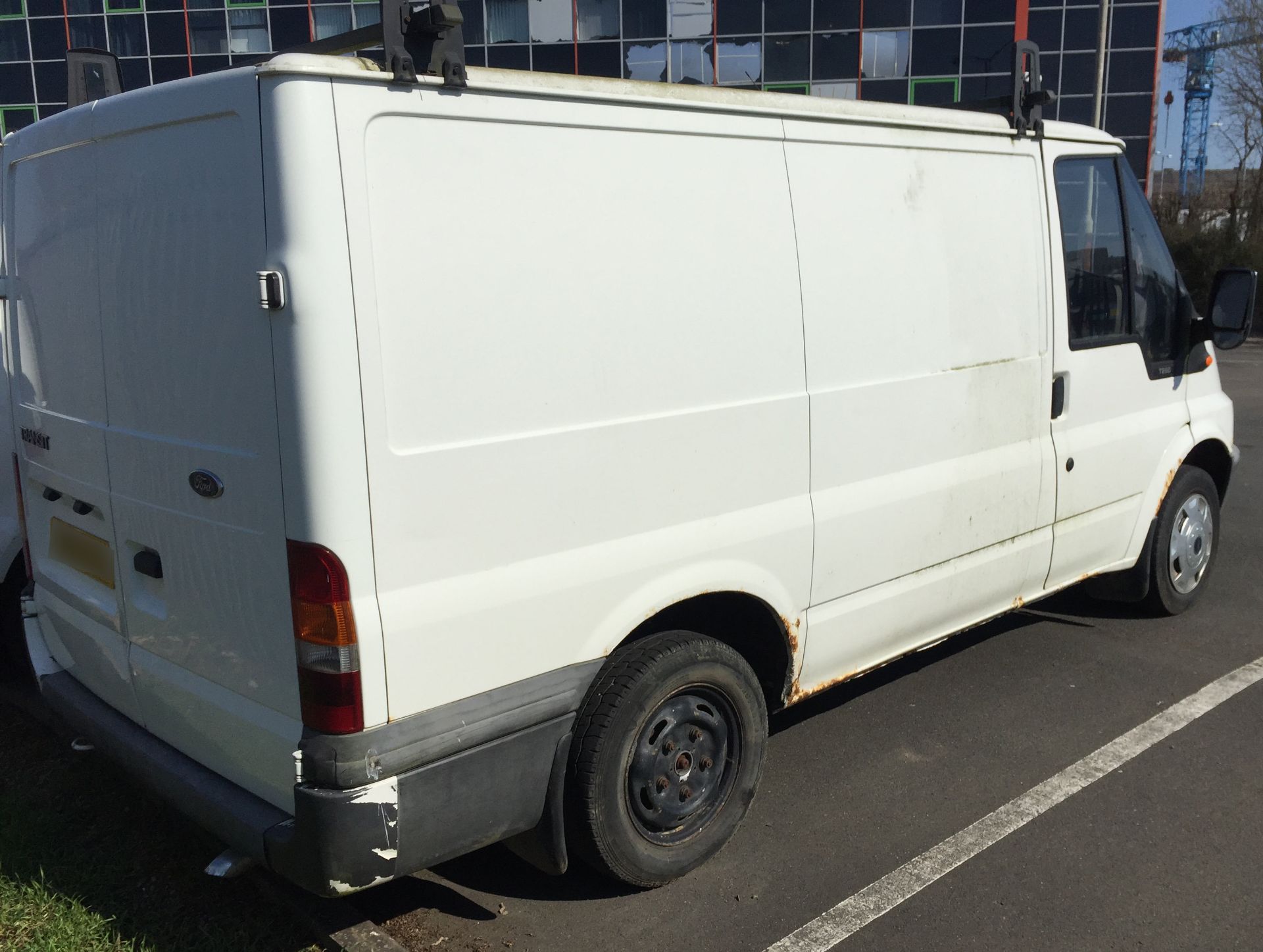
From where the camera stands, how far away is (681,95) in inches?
122

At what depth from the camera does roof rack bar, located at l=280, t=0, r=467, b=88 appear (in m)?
2.49

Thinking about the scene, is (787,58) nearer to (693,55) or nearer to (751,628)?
(693,55)

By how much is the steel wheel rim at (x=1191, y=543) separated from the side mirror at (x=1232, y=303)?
32.4 inches

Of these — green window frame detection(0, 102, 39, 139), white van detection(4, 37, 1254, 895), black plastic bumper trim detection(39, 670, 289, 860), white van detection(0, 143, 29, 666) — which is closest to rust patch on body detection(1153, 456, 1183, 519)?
white van detection(4, 37, 1254, 895)

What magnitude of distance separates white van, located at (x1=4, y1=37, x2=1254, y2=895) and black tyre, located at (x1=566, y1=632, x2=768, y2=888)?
12 mm

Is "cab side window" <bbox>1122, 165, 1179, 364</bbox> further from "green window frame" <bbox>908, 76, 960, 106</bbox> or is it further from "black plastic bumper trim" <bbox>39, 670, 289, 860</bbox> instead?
"green window frame" <bbox>908, 76, 960, 106</bbox>

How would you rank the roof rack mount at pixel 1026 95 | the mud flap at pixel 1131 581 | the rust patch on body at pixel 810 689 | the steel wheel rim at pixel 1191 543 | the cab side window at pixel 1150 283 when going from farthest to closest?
1. the steel wheel rim at pixel 1191 543
2. the mud flap at pixel 1131 581
3. the cab side window at pixel 1150 283
4. the roof rack mount at pixel 1026 95
5. the rust patch on body at pixel 810 689

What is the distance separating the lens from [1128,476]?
488cm

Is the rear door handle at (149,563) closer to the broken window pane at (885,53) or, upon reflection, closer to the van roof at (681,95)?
the van roof at (681,95)

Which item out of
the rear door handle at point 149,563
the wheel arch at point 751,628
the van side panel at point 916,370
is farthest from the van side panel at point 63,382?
the van side panel at point 916,370

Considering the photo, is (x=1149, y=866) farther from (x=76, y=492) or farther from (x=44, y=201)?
(x=44, y=201)

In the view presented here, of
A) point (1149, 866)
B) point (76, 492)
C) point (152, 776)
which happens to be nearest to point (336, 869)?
point (152, 776)

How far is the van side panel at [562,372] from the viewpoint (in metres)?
2.56

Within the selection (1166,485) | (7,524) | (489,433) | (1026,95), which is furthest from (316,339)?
(1166,485)
